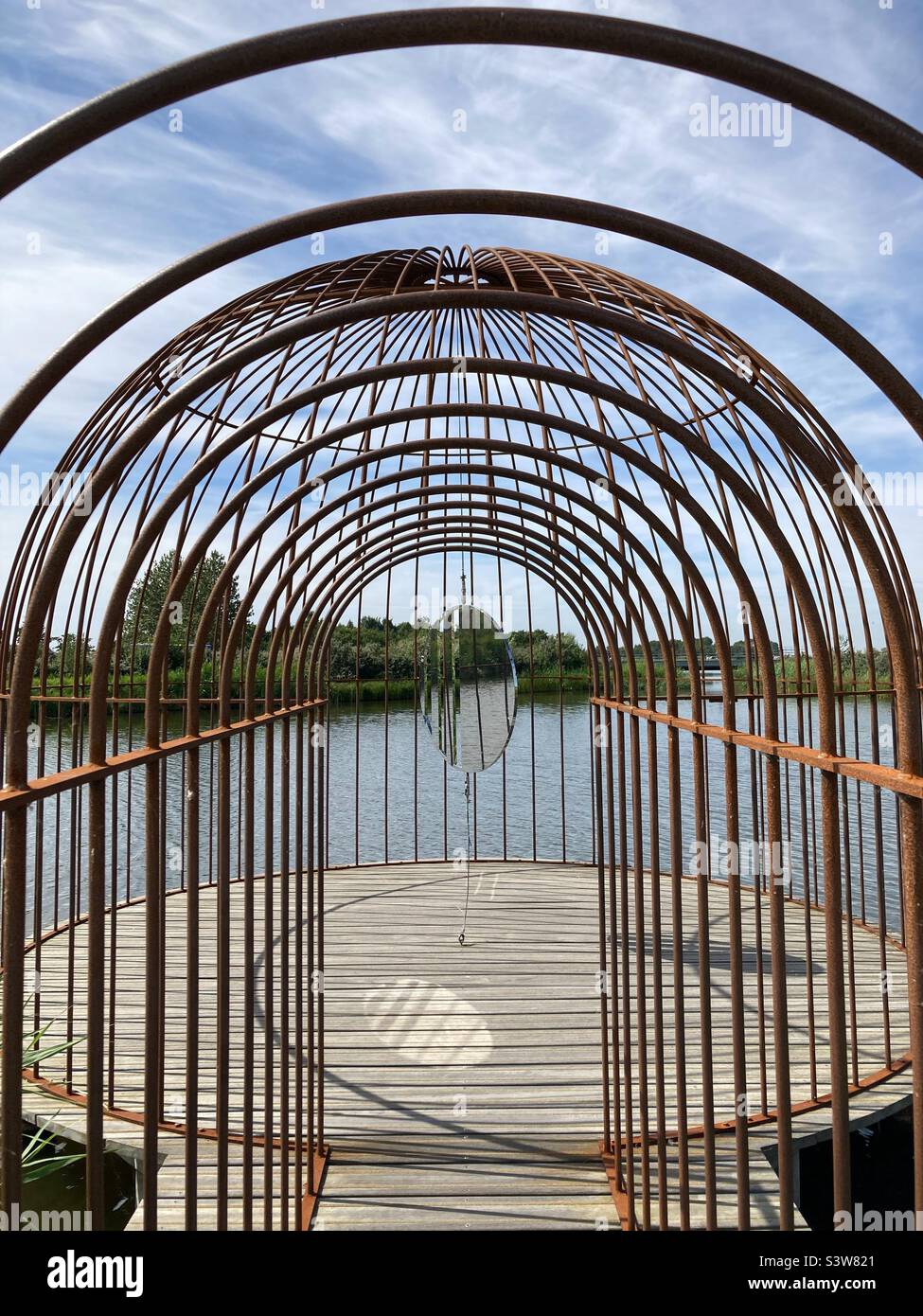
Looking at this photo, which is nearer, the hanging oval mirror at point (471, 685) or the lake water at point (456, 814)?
the hanging oval mirror at point (471, 685)

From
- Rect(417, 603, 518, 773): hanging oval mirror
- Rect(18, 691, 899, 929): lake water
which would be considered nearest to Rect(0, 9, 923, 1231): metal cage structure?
Rect(417, 603, 518, 773): hanging oval mirror

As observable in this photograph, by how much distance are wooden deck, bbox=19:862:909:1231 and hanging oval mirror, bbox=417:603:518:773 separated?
5.49ft

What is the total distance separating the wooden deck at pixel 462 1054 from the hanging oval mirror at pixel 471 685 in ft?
5.49

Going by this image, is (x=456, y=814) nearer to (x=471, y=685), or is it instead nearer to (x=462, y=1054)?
(x=471, y=685)

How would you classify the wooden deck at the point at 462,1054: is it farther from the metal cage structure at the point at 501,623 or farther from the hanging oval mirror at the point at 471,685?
the hanging oval mirror at the point at 471,685

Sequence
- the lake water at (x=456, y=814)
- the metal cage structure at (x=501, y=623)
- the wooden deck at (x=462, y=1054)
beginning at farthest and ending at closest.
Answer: the lake water at (x=456, y=814) < the wooden deck at (x=462, y=1054) < the metal cage structure at (x=501, y=623)

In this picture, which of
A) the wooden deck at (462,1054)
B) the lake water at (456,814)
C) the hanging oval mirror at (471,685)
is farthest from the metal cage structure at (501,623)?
the lake water at (456,814)

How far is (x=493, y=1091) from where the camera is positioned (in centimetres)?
481

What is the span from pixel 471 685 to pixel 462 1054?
338 centimetres

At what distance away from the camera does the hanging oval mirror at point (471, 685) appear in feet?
25.3

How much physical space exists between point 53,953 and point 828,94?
757cm

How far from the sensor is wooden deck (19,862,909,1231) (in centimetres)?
396

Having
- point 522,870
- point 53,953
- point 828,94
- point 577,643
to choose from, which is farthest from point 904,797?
point 577,643
